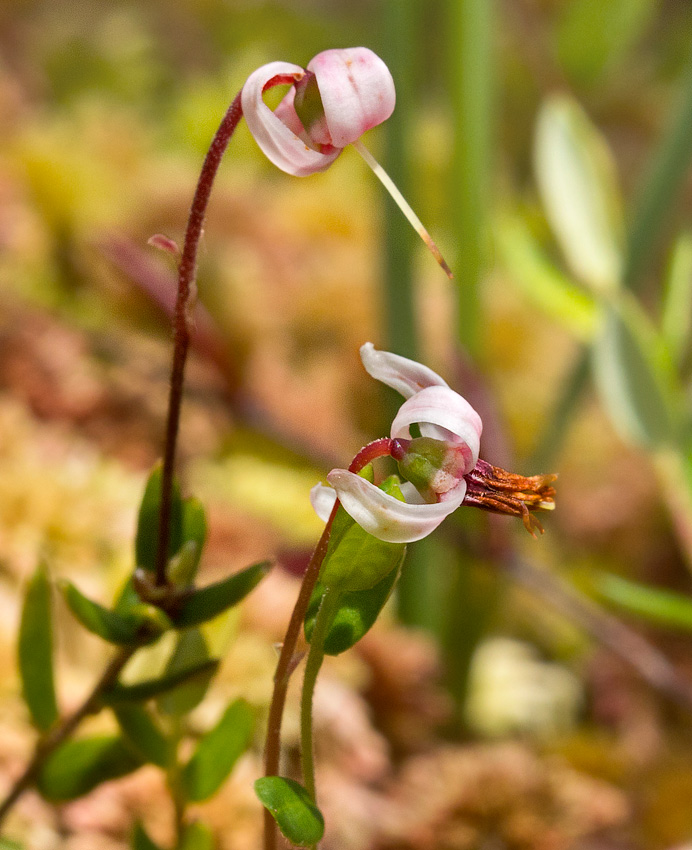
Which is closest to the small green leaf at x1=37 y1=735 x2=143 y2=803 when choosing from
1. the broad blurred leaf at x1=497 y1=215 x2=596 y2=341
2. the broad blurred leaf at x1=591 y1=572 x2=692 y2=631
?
the broad blurred leaf at x1=591 y1=572 x2=692 y2=631

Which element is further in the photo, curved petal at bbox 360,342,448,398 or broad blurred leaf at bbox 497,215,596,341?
broad blurred leaf at bbox 497,215,596,341

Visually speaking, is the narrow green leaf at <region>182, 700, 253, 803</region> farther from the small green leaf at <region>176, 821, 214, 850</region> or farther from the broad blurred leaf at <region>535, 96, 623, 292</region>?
the broad blurred leaf at <region>535, 96, 623, 292</region>

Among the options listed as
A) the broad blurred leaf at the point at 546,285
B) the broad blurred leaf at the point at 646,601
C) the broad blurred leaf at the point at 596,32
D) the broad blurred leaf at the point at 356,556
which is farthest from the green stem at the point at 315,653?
the broad blurred leaf at the point at 596,32

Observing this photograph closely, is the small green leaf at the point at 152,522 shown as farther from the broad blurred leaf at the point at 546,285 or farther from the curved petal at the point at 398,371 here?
the broad blurred leaf at the point at 546,285

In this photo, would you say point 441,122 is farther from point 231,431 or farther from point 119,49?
point 231,431

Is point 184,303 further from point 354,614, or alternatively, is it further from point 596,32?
point 596,32

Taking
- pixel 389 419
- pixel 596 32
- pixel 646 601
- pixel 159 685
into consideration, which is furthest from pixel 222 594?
pixel 596 32
